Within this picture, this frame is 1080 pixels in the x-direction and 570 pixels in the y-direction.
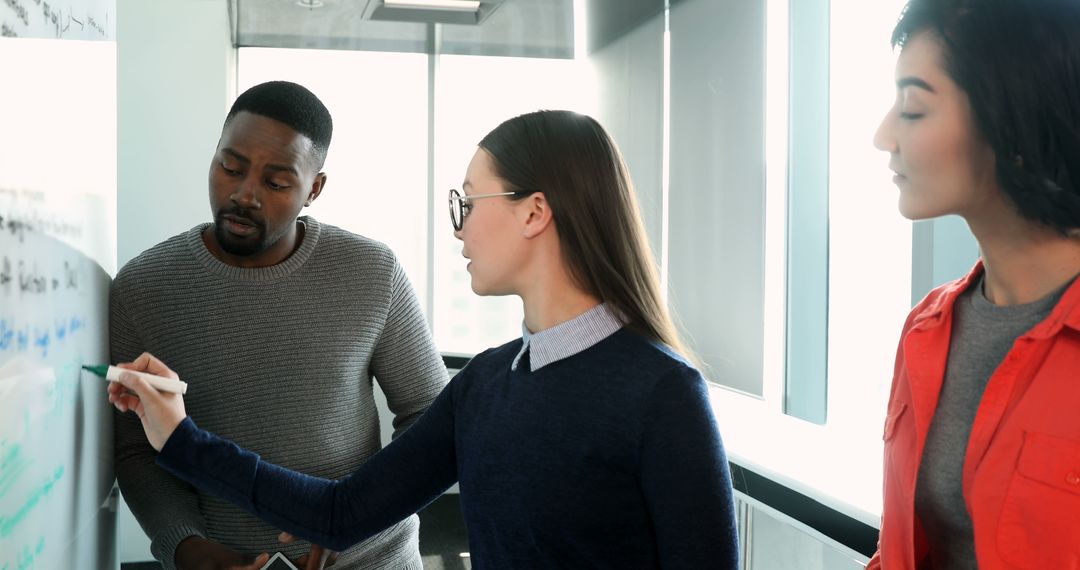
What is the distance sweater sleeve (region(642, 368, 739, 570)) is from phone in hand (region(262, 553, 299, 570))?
2.19 feet

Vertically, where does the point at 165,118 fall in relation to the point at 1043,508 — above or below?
above

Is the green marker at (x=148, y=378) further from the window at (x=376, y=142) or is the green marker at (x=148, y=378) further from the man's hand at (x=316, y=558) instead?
the window at (x=376, y=142)

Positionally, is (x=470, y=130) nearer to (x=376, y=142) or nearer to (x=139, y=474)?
(x=376, y=142)

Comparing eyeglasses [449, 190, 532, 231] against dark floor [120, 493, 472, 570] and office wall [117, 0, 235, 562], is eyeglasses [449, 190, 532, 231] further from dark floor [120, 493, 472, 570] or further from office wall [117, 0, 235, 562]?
office wall [117, 0, 235, 562]

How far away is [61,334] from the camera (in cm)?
114

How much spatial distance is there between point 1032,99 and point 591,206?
51 centimetres

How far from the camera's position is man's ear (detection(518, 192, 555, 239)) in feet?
4.00

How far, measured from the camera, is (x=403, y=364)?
166 centimetres

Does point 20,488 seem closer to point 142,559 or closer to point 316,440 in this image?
point 316,440

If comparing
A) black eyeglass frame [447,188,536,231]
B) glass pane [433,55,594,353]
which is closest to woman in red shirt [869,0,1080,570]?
black eyeglass frame [447,188,536,231]

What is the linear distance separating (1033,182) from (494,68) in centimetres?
368

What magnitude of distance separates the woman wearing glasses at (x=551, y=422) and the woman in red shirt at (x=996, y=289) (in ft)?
0.86

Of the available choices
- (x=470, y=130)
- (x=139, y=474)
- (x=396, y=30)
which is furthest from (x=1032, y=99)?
(x=470, y=130)

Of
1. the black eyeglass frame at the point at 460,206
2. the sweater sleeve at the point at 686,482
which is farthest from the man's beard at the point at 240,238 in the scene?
the sweater sleeve at the point at 686,482
